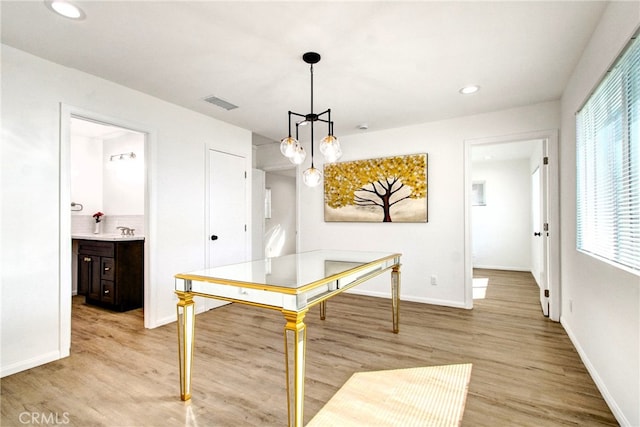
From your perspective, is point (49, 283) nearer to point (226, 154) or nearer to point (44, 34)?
point (44, 34)

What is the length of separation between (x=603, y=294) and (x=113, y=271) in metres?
4.65

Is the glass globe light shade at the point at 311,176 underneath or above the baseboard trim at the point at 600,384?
above

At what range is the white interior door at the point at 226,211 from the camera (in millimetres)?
3871

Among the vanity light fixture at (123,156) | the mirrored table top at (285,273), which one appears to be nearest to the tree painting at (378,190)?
the mirrored table top at (285,273)

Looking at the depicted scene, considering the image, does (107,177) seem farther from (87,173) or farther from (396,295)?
(396,295)

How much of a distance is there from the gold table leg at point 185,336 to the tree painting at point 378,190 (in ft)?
9.91

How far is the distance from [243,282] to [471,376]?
1750 millimetres

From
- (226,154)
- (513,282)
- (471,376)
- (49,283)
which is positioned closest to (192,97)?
(226,154)

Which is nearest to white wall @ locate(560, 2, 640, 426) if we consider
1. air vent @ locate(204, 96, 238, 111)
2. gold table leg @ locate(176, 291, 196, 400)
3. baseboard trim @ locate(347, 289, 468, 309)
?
baseboard trim @ locate(347, 289, 468, 309)

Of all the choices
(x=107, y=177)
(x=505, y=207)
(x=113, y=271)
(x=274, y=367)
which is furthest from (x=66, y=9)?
(x=505, y=207)

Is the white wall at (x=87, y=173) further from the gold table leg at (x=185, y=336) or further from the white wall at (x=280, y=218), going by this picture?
the gold table leg at (x=185, y=336)

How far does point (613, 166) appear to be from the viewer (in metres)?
1.83

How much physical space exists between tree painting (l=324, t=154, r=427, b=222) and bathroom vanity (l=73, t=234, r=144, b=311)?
2.68m

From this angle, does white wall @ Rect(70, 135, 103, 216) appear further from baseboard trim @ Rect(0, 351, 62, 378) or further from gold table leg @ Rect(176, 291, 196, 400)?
gold table leg @ Rect(176, 291, 196, 400)
